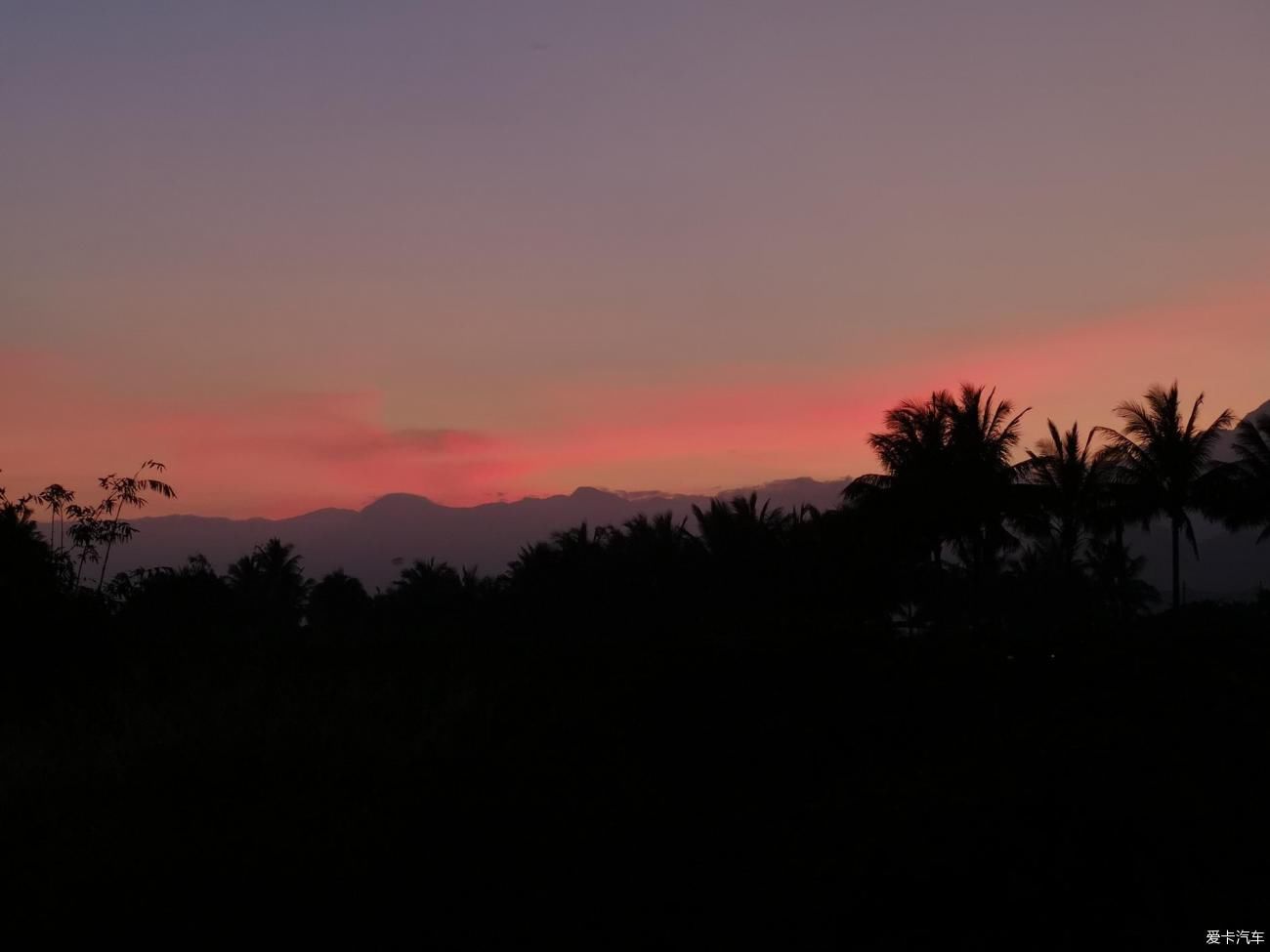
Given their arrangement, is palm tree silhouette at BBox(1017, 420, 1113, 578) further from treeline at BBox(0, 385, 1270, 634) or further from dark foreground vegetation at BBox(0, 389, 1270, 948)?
dark foreground vegetation at BBox(0, 389, 1270, 948)

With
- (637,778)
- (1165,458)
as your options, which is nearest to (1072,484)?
(1165,458)

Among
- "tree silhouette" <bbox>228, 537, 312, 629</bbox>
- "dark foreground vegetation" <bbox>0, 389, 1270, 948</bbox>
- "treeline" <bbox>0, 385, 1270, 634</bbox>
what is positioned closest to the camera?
"dark foreground vegetation" <bbox>0, 389, 1270, 948</bbox>

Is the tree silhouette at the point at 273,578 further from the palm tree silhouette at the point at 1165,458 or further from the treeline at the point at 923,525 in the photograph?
the palm tree silhouette at the point at 1165,458

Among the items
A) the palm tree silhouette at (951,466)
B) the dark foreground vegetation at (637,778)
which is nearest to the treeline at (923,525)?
the palm tree silhouette at (951,466)

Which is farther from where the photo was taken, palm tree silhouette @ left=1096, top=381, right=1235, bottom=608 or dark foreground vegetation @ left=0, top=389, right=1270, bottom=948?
palm tree silhouette @ left=1096, top=381, right=1235, bottom=608

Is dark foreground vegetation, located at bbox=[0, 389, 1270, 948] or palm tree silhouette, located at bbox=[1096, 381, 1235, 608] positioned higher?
palm tree silhouette, located at bbox=[1096, 381, 1235, 608]

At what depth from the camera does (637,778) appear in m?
10.6

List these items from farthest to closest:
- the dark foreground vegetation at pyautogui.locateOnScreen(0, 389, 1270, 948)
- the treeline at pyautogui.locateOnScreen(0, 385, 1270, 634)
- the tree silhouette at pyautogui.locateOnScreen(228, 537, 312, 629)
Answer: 1. the tree silhouette at pyautogui.locateOnScreen(228, 537, 312, 629)
2. the treeline at pyautogui.locateOnScreen(0, 385, 1270, 634)
3. the dark foreground vegetation at pyautogui.locateOnScreen(0, 389, 1270, 948)

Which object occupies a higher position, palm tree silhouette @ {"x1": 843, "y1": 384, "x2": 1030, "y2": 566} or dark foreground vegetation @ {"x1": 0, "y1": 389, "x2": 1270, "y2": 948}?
palm tree silhouette @ {"x1": 843, "y1": 384, "x2": 1030, "y2": 566}

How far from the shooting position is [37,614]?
59.3 ft

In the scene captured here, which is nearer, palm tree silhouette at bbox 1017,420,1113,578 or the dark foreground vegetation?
the dark foreground vegetation

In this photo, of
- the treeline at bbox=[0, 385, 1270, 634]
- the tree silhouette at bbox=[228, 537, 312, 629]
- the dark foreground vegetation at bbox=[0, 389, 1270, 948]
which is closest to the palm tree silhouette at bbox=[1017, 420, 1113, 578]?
the treeline at bbox=[0, 385, 1270, 634]

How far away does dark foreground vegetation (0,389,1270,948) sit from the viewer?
7.72m

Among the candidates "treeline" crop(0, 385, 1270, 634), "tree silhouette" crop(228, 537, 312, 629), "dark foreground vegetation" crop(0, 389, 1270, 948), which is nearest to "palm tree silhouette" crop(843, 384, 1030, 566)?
"treeline" crop(0, 385, 1270, 634)
